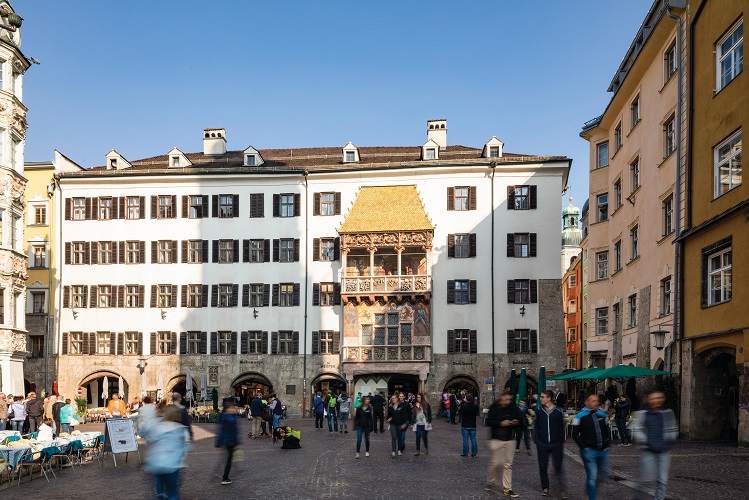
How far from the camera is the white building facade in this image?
4775cm

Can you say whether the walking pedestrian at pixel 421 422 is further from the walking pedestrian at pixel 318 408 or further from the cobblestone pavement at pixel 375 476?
the walking pedestrian at pixel 318 408

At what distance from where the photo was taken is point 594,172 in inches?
1635

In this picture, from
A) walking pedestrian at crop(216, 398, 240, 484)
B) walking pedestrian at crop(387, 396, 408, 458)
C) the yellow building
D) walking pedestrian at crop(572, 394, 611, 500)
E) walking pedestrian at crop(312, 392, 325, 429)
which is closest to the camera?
walking pedestrian at crop(572, 394, 611, 500)

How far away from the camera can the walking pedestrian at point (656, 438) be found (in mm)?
11648

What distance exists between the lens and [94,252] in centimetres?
5119

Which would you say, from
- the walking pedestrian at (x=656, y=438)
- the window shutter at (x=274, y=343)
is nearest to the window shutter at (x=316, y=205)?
the window shutter at (x=274, y=343)

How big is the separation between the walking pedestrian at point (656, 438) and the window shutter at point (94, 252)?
148 ft

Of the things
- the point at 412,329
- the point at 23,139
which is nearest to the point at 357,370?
the point at 412,329

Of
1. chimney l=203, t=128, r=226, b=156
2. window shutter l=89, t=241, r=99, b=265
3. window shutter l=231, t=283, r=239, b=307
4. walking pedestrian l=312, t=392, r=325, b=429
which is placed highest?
chimney l=203, t=128, r=226, b=156

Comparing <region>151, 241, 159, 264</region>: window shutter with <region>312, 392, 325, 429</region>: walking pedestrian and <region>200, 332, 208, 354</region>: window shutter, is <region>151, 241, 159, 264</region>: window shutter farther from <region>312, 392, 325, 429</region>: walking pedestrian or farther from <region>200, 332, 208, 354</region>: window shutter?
<region>312, 392, 325, 429</region>: walking pedestrian

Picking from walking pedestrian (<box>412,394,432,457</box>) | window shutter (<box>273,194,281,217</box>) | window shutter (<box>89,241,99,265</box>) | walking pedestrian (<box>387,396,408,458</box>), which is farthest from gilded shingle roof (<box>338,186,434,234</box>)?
walking pedestrian (<box>387,396,408,458</box>)

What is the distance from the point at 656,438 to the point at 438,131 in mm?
45778

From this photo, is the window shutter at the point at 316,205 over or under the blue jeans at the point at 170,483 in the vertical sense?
over

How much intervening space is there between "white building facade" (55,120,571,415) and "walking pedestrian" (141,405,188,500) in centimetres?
3629
